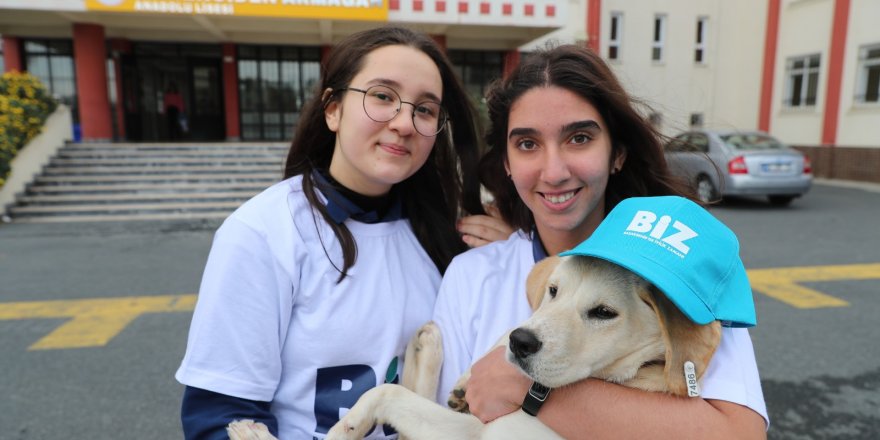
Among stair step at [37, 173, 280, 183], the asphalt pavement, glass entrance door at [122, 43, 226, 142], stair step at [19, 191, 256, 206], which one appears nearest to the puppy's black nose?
the asphalt pavement

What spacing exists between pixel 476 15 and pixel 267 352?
15.4 m

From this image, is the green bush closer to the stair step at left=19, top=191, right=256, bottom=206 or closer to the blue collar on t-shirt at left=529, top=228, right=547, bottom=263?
the stair step at left=19, top=191, right=256, bottom=206

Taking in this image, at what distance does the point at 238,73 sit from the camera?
1958 cm

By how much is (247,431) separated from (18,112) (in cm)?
1446

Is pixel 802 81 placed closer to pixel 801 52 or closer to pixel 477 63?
pixel 801 52

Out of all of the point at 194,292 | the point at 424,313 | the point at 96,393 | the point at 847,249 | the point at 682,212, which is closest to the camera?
the point at 682,212

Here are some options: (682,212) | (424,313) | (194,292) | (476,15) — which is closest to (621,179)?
(682,212)

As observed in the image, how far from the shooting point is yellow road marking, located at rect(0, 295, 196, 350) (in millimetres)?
5008

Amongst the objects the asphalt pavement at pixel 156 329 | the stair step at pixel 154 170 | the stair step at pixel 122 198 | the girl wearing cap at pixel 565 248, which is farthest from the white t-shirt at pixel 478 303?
the stair step at pixel 154 170

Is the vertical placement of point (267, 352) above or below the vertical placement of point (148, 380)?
above

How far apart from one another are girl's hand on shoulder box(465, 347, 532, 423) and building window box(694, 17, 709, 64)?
26.9 m

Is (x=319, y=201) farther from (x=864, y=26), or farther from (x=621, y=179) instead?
(x=864, y=26)

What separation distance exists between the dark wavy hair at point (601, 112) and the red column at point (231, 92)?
18948mm

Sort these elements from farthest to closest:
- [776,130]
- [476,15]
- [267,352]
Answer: [776,130] → [476,15] → [267,352]
